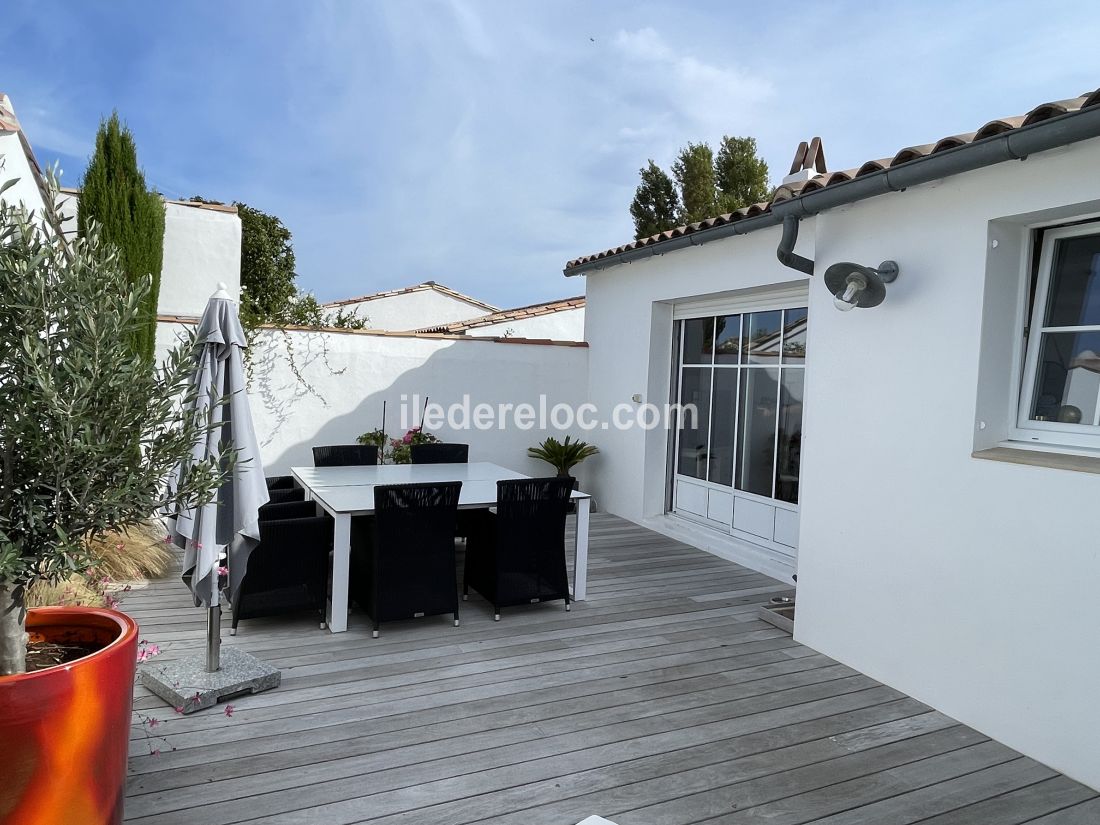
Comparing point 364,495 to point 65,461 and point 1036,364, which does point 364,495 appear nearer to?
point 65,461

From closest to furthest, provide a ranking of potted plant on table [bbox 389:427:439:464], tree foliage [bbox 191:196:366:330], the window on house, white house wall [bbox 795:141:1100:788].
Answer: white house wall [bbox 795:141:1100:788]
the window on house
potted plant on table [bbox 389:427:439:464]
tree foliage [bbox 191:196:366:330]

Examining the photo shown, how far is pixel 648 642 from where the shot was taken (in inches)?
183

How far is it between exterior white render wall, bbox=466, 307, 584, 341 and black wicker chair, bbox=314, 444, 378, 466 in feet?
26.5

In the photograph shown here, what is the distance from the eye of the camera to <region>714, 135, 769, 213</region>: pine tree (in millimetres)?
19625

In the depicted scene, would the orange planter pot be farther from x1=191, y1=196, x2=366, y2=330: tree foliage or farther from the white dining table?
x1=191, y1=196, x2=366, y2=330: tree foliage

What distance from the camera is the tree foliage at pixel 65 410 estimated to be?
1942 mm

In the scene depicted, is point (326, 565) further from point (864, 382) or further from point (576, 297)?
point (576, 297)

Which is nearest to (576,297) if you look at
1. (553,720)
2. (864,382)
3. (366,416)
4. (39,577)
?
(366,416)

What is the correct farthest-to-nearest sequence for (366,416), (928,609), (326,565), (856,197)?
(366,416) → (326,565) → (856,197) → (928,609)

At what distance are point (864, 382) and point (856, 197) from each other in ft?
3.67

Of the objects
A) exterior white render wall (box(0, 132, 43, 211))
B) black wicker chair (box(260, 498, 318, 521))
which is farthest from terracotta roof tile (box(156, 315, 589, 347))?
black wicker chair (box(260, 498, 318, 521))

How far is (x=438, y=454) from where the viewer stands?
735cm

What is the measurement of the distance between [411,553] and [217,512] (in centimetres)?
137

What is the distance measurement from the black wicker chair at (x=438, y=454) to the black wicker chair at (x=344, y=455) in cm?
43
